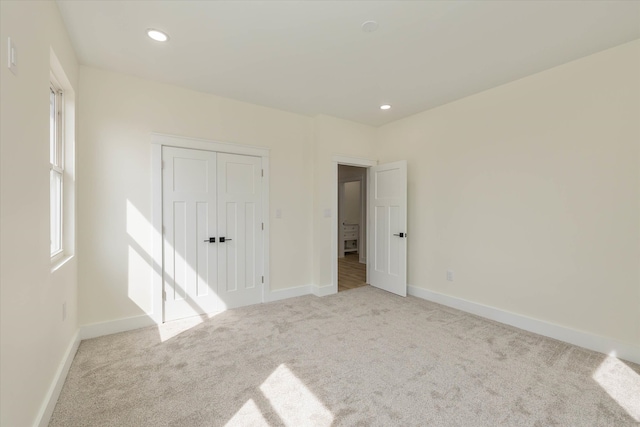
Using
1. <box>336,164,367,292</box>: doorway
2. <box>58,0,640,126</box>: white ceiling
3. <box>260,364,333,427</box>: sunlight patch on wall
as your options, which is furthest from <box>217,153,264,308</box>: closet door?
<box>336,164,367,292</box>: doorway

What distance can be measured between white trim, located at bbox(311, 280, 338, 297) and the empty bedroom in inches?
1.1

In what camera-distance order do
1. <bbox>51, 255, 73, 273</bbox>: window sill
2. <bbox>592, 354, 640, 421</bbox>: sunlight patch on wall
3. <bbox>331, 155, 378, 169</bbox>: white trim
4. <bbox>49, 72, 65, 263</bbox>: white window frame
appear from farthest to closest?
<bbox>331, 155, 378, 169</bbox>: white trim → <bbox>49, 72, 65, 263</bbox>: white window frame → <bbox>51, 255, 73, 273</bbox>: window sill → <bbox>592, 354, 640, 421</bbox>: sunlight patch on wall

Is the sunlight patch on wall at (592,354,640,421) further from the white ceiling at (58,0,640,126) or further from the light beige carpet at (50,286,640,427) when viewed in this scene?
the white ceiling at (58,0,640,126)

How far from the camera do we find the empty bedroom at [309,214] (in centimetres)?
178

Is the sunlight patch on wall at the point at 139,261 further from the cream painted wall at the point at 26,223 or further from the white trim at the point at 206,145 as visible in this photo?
the cream painted wall at the point at 26,223

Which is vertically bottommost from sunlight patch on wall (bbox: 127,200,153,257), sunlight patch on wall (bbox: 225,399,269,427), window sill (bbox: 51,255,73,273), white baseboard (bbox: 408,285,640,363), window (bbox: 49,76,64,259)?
sunlight patch on wall (bbox: 225,399,269,427)

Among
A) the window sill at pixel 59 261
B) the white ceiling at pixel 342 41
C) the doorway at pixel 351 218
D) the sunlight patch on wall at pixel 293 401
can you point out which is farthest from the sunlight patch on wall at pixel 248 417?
the doorway at pixel 351 218

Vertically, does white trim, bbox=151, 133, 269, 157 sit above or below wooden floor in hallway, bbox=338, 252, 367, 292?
above

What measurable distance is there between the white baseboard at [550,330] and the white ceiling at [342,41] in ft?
8.52

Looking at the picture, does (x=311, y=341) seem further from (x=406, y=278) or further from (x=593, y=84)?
(x=593, y=84)

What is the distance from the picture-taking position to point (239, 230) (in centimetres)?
374

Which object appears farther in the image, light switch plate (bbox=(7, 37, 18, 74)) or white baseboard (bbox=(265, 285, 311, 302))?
white baseboard (bbox=(265, 285, 311, 302))

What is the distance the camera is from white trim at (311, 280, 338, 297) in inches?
166

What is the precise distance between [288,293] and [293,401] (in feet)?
7.46
